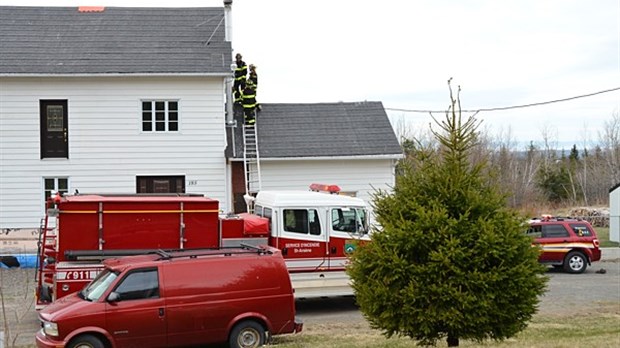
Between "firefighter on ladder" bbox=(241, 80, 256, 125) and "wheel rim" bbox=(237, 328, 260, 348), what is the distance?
14.4m

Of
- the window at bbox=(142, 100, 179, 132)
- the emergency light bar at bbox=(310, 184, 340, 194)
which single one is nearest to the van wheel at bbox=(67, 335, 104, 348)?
the emergency light bar at bbox=(310, 184, 340, 194)

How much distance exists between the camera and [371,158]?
83.0 ft

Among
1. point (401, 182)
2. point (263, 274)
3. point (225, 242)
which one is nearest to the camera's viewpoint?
point (401, 182)

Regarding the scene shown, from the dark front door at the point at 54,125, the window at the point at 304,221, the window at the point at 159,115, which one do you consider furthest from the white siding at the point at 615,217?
the dark front door at the point at 54,125

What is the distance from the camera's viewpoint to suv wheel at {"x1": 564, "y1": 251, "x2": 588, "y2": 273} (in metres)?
22.9

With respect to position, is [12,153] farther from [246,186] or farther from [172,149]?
[246,186]

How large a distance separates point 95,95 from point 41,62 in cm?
208

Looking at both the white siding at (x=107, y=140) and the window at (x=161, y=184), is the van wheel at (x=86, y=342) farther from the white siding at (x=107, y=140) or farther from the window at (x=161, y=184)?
the window at (x=161, y=184)

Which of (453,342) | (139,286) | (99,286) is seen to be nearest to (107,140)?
(99,286)

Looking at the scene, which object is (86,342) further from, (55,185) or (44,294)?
(55,185)

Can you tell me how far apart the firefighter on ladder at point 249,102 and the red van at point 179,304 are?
1350 centimetres

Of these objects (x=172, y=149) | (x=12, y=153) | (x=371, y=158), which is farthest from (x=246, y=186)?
(x=12, y=153)

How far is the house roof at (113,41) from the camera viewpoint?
24.6 metres

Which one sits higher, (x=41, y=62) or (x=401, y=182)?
(x=41, y=62)
